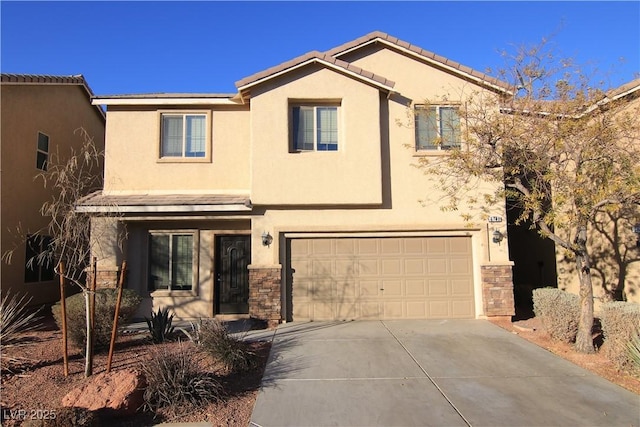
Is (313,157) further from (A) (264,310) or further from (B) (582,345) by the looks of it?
(B) (582,345)

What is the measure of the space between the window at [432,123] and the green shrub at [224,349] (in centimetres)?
736

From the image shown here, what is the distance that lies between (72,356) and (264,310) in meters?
4.49

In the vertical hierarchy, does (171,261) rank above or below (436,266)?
above

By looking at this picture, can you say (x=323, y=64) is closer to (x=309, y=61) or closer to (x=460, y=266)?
(x=309, y=61)

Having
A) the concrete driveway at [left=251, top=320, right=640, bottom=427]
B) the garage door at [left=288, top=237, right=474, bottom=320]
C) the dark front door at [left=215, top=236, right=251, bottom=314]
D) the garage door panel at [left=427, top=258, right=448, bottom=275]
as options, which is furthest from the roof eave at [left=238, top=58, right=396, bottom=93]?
the concrete driveway at [left=251, top=320, right=640, bottom=427]

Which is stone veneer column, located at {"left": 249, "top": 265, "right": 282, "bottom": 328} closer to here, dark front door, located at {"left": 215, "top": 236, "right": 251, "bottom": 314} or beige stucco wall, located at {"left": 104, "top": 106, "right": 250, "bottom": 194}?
dark front door, located at {"left": 215, "top": 236, "right": 251, "bottom": 314}

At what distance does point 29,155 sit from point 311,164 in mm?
9137

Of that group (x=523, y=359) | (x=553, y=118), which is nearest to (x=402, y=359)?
(x=523, y=359)

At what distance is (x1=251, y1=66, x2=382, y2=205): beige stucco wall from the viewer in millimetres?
11258

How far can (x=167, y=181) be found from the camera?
39.7ft

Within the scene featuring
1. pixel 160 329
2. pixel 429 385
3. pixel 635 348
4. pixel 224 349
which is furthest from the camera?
pixel 160 329

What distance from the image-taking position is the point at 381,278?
11.5m

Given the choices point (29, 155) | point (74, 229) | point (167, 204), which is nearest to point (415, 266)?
point (167, 204)

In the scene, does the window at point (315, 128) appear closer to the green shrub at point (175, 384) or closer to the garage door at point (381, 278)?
the garage door at point (381, 278)
